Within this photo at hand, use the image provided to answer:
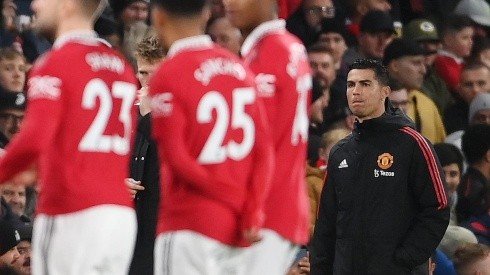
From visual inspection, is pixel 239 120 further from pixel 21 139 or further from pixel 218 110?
pixel 21 139

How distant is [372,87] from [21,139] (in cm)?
350

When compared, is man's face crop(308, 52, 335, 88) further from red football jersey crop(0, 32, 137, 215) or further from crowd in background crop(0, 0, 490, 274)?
red football jersey crop(0, 32, 137, 215)

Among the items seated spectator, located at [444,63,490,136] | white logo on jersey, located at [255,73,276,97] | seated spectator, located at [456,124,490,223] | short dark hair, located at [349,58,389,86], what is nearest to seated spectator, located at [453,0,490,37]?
seated spectator, located at [444,63,490,136]

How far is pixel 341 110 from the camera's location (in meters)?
13.2

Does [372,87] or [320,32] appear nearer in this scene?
[372,87]

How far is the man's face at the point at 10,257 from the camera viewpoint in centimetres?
980

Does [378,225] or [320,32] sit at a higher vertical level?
[320,32]

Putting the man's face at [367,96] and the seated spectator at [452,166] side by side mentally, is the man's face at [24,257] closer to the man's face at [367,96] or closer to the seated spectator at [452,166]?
the man's face at [367,96]

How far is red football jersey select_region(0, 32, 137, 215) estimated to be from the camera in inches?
269

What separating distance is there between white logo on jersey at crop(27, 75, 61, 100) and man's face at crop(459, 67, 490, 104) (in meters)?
8.11

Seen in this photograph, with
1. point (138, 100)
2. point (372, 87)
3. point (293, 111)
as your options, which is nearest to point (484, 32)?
point (372, 87)

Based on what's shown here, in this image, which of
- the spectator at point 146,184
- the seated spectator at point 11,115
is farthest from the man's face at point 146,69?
the seated spectator at point 11,115

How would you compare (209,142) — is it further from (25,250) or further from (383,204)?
(25,250)

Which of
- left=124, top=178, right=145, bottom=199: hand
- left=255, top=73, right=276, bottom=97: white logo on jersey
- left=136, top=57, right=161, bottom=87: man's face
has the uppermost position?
left=136, top=57, right=161, bottom=87: man's face
